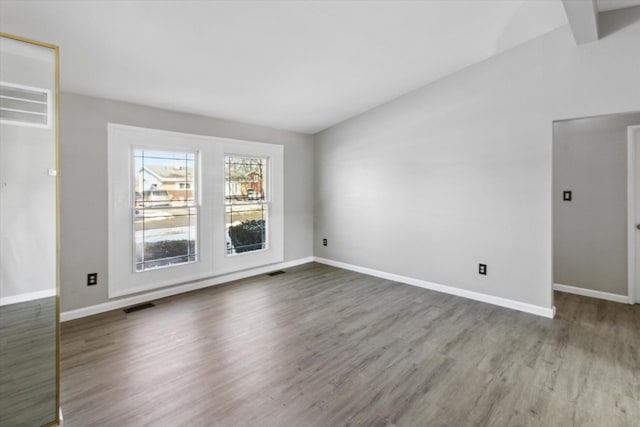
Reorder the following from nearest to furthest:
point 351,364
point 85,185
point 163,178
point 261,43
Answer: point 351,364 < point 261,43 < point 85,185 < point 163,178

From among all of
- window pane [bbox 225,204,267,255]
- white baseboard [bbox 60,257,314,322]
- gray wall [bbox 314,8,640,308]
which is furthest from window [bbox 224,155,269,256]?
gray wall [bbox 314,8,640,308]

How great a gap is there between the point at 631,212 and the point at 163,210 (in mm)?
5343

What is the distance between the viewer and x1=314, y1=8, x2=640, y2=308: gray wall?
2.87m

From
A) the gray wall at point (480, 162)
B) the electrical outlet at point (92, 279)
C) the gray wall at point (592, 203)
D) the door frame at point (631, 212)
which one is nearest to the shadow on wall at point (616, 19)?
the gray wall at point (480, 162)

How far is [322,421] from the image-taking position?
1716mm

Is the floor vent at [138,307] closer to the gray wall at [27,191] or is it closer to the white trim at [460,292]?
the gray wall at [27,191]

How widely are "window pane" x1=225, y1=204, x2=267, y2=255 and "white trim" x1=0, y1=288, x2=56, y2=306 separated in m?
2.69

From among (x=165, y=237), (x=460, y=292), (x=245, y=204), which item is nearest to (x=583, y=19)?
(x=460, y=292)

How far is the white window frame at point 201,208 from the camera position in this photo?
3.28 m

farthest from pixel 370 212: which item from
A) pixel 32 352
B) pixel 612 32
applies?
pixel 32 352

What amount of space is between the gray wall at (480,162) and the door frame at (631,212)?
97 centimetres

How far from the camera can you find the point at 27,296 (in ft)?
5.25

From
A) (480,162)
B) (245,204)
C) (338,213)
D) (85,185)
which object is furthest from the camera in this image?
(338,213)

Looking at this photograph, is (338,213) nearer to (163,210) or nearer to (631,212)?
(163,210)
